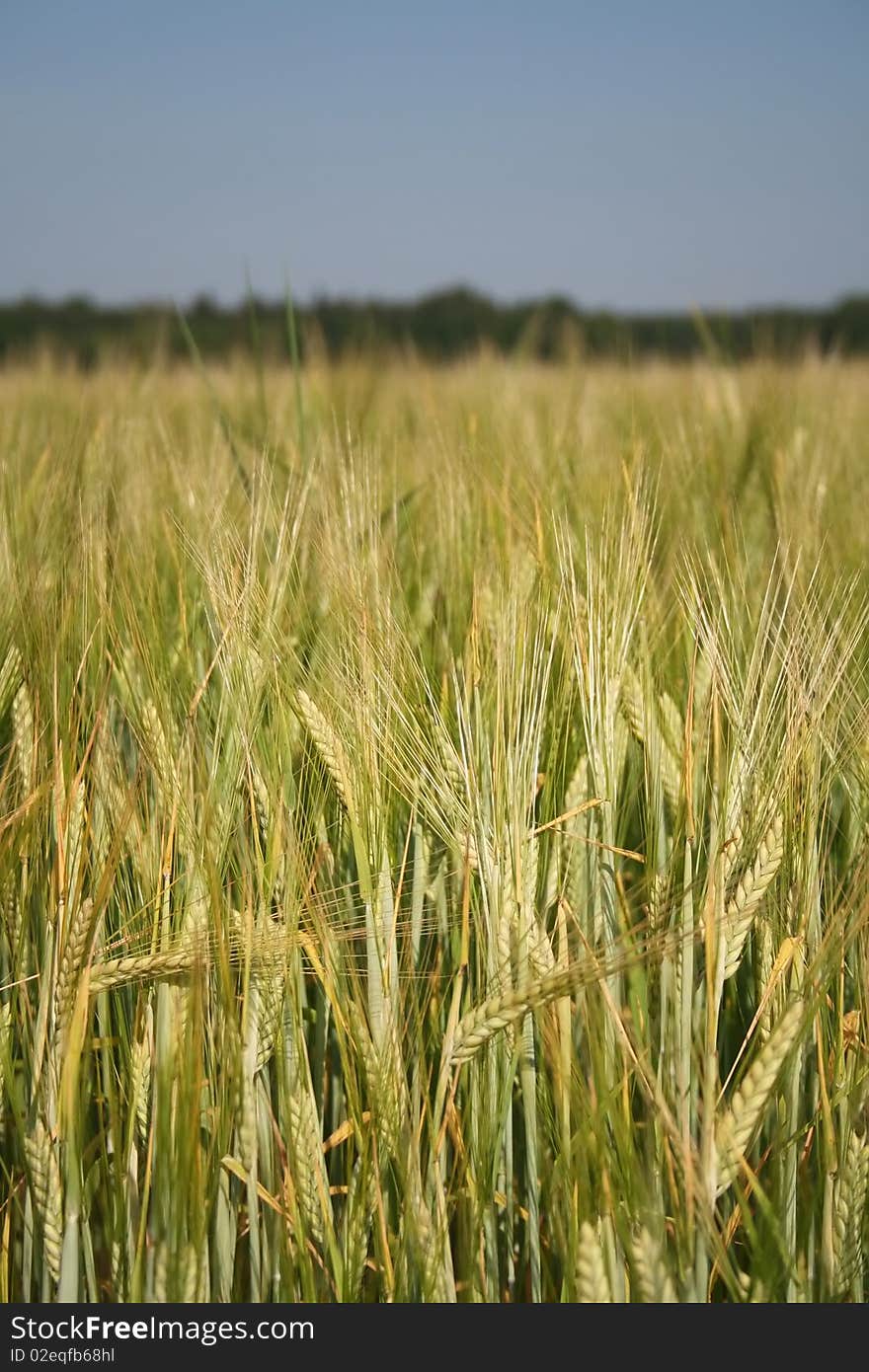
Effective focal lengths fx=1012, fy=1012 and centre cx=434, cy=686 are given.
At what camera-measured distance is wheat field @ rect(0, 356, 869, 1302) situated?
2.19 feet

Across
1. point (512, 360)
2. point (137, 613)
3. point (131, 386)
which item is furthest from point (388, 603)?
point (512, 360)

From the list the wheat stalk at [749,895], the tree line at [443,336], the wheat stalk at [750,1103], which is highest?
the tree line at [443,336]

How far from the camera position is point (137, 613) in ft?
3.09

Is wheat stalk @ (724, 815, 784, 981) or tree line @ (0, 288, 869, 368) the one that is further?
tree line @ (0, 288, 869, 368)

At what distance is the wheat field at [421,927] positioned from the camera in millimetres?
668

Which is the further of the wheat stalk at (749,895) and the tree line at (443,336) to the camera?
the tree line at (443,336)

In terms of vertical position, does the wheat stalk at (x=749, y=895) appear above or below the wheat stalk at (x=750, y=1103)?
above

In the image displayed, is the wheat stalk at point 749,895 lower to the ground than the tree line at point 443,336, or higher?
lower

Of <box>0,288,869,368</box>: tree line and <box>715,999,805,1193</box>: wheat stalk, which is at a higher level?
<box>0,288,869,368</box>: tree line

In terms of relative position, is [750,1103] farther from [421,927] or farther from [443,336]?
[443,336]

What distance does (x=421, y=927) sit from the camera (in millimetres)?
813

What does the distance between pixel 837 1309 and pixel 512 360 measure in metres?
2.72

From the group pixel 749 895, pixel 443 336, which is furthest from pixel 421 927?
pixel 443 336

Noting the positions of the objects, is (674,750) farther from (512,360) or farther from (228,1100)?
(512,360)
